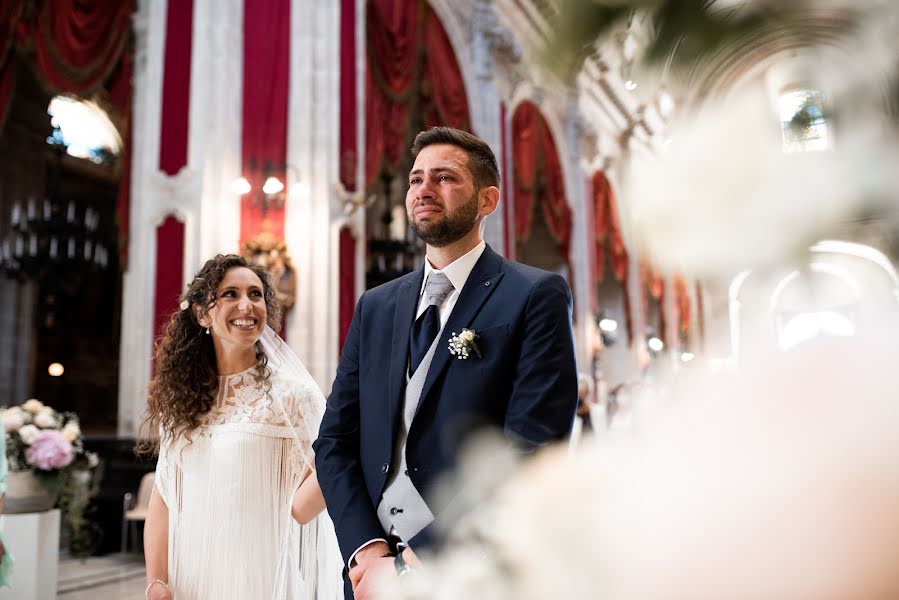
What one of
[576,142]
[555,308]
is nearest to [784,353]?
[555,308]

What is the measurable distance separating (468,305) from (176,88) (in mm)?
6323

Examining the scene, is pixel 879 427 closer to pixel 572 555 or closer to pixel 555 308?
pixel 572 555

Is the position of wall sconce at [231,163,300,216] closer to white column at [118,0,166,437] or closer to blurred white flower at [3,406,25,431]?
white column at [118,0,166,437]

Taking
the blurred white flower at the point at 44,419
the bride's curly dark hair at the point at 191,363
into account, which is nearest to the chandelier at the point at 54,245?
the blurred white flower at the point at 44,419

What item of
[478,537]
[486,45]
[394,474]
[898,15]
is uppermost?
[486,45]

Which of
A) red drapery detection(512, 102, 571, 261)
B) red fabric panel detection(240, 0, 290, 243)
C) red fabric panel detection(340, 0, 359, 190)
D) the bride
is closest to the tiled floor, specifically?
red fabric panel detection(240, 0, 290, 243)

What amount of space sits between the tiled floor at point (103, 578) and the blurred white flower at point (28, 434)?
1267 millimetres

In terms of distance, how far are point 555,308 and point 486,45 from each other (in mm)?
9799

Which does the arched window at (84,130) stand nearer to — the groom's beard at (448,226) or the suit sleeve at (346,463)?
the suit sleeve at (346,463)

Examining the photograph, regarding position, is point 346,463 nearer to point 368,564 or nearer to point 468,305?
point 368,564

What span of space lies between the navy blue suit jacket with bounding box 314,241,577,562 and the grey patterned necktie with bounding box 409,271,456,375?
2 cm

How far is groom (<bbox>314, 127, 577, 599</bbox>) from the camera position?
4.98 feet

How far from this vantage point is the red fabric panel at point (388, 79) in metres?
8.09

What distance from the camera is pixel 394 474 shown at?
1606mm
